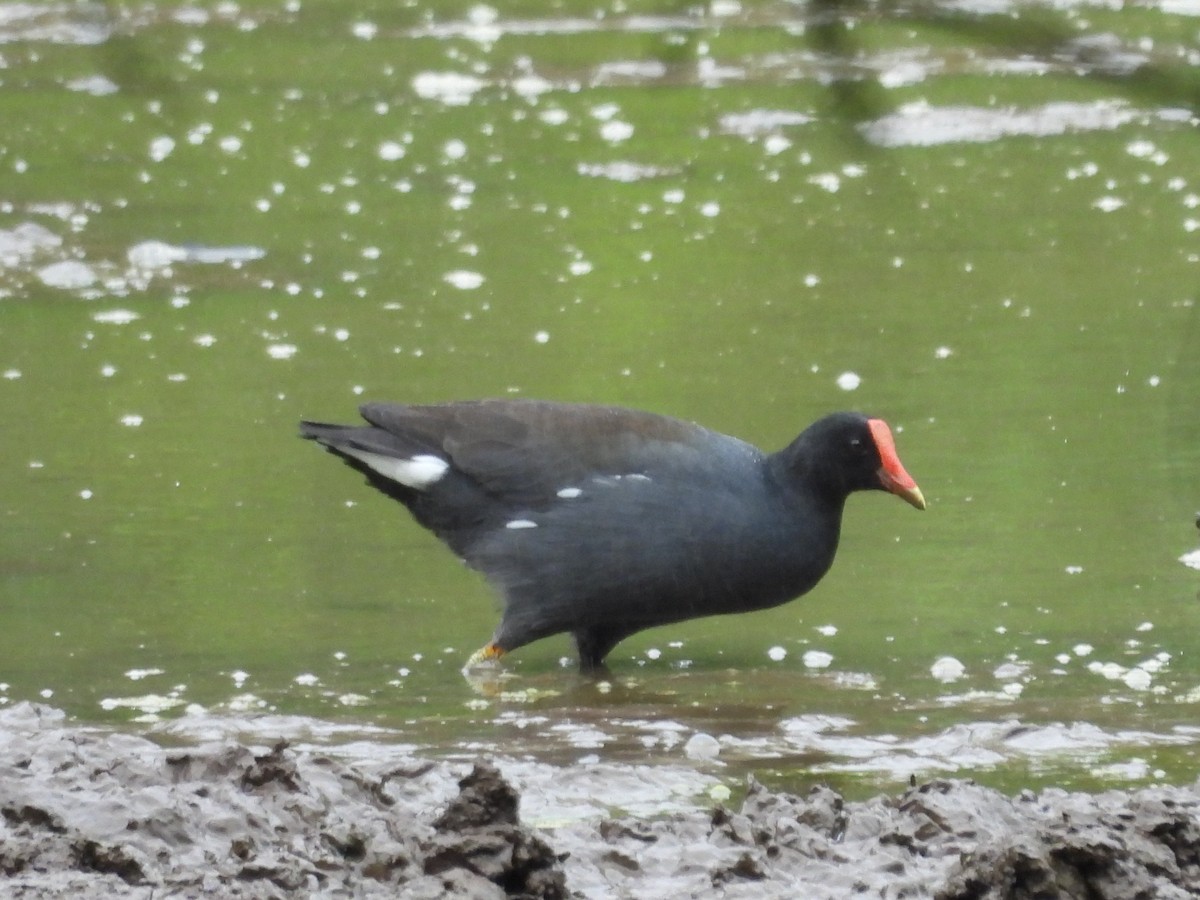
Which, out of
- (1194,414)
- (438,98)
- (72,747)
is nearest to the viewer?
(72,747)

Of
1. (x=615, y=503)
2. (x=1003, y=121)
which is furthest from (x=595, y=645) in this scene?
(x=1003, y=121)

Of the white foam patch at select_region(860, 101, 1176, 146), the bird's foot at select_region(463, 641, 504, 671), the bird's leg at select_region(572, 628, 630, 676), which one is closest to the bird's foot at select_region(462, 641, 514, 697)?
the bird's foot at select_region(463, 641, 504, 671)

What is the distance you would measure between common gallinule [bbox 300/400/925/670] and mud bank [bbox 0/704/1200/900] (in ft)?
5.37

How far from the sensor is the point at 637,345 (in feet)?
33.7

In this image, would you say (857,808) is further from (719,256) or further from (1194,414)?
(719,256)

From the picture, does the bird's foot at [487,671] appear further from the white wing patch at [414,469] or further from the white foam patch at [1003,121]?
the white foam patch at [1003,121]

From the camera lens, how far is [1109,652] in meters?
6.25

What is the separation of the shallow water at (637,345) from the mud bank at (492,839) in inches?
31.0

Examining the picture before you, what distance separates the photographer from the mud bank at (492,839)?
3551mm

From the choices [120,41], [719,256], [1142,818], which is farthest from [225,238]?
[120,41]

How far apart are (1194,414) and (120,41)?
6895 mm

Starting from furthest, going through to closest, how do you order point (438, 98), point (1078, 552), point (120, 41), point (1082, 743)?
point (438, 98), point (1078, 552), point (1082, 743), point (120, 41)

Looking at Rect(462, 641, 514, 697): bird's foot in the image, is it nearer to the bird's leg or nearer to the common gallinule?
the common gallinule

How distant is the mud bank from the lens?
140 inches
